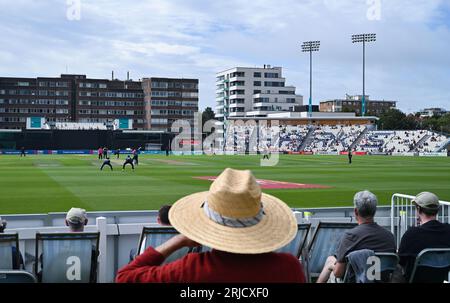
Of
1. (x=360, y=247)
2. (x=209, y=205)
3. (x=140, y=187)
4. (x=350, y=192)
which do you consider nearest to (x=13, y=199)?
(x=140, y=187)

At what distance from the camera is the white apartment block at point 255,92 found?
463 ft

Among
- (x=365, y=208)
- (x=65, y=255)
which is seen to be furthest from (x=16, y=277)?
(x=365, y=208)

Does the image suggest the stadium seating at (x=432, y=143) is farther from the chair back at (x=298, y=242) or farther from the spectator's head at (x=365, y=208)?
the spectator's head at (x=365, y=208)

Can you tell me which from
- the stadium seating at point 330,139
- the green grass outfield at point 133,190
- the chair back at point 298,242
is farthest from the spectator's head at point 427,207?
the stadium seating at point 330,139

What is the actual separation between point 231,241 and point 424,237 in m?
3.29

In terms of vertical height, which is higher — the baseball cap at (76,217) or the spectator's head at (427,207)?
the spectator's head at (427,207)

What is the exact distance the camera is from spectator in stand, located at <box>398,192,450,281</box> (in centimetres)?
549

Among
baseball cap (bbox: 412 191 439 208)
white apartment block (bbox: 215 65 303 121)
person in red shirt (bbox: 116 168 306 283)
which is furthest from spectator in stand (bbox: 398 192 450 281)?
white apartment block (bbox: 215 65 303 121)

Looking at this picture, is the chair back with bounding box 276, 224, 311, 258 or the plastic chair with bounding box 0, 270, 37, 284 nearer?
the plastic chair with bounding box 0, 270, 37, 284

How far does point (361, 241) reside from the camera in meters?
5.21

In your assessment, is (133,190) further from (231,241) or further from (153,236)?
(231,241)

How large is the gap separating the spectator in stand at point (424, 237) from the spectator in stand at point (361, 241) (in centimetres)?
31

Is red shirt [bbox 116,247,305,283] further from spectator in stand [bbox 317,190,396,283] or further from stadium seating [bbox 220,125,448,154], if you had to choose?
stadium seating [bbox 220,125,448,154]
